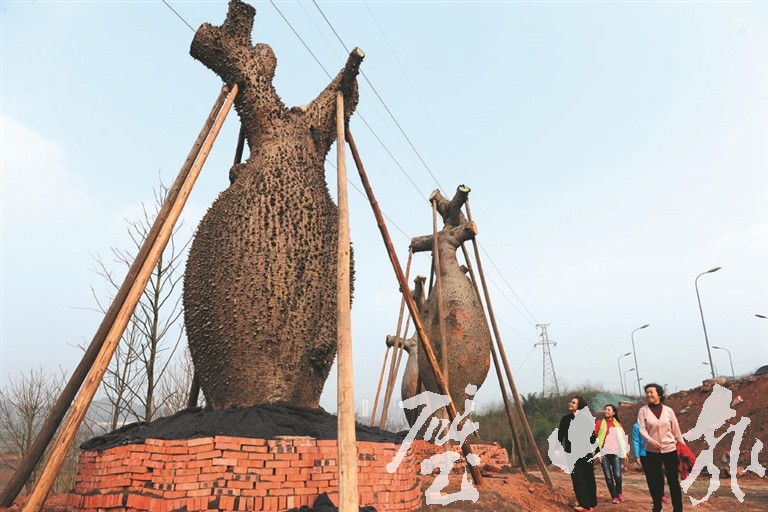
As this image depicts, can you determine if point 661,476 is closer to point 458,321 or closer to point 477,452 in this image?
point 477,452

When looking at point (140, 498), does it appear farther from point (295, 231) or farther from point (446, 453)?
point (446, 453)

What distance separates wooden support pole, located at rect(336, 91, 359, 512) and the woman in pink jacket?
3000 millimetres

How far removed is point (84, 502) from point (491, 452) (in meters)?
6.69

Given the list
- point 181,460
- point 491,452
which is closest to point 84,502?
point 181,460

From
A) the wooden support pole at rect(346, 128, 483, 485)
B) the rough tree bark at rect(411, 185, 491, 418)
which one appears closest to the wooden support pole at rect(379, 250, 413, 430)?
the rough tree bark at rect(411, 185, 491, 418)

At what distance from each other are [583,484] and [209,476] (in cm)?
466

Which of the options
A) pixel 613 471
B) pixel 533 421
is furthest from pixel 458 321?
pixel 533 421

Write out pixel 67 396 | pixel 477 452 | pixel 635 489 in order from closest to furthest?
1. pixel 67 396
2. pixel 477 452
3. pixel 635 489

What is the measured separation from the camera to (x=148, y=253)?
439cm

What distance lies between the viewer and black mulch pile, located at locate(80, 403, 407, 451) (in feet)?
12.6

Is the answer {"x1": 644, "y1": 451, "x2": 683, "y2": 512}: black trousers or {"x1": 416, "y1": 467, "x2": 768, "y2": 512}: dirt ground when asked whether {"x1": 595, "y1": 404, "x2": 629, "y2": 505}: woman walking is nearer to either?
{"x1": 416, "y1": 467, "x2": 768, "y2": 512}: dirt ground

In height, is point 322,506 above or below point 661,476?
above

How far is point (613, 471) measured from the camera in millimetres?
7168
